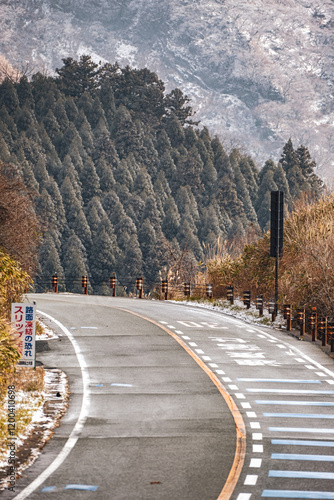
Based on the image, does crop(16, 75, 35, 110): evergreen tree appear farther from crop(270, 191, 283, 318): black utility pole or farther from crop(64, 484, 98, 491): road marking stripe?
crop(64, 484, 98, 491): road marking stripe

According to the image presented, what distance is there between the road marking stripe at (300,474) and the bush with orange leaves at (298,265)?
18.9 meters

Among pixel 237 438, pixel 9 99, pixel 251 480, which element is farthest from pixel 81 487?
pixel 9 99

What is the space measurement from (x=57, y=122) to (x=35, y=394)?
15132 centimetres

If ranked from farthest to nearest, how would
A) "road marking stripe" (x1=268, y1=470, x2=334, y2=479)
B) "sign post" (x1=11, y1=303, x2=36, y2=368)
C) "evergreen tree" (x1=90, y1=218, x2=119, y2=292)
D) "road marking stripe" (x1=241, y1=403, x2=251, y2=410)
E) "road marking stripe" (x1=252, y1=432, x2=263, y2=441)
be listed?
"evergreen tree" (x1=90, y1=218, x2=119, y2=292) < "sign post" (x1=11, y1=303, x2=36, y2=368) < "road marking stripe" (x1=241, y1=403, x2=251, y2=410) < "road marking stripe" (x1=252, y1=432, x2=263, y2=441) < "road marking stripe" (x1=268, y1=470, x2=334, y2=479)

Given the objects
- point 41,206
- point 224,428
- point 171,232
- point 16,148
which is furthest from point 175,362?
point 16,148

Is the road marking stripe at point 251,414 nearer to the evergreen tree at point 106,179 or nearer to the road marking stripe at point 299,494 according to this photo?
the road marking stripe at point 299,494

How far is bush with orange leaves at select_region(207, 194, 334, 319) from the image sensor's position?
31.3 metres

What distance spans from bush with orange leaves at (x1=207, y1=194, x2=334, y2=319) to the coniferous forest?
59917mm

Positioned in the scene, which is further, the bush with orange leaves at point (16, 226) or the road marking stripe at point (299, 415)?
the bush with orange leaves at point (16, 226)

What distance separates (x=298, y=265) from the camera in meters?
34.1

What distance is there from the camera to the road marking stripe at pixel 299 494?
420 inches

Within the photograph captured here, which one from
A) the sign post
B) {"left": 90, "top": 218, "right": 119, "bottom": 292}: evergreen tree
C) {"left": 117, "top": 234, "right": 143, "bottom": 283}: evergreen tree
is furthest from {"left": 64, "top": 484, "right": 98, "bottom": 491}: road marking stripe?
{"left": 90, "top": 218, "right": 119, "bottom": 292}: evergreen tree

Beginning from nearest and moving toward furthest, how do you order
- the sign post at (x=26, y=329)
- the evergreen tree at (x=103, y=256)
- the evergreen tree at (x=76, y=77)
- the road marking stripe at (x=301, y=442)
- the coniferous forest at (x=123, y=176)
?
the road marking stripe at (x=301, y=442), the sign post at (x=26, y=329), the evergreen tree at (x=103, y=256), the coniferous forest at (x=123, y=176), the evergreen tree at (x=76, y=77)

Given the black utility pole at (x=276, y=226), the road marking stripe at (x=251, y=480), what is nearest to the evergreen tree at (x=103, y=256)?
the black utility pole at (x=276, y=226)
